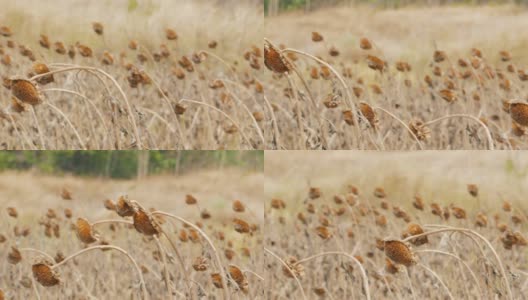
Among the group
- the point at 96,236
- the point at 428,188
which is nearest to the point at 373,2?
the point at 428,188

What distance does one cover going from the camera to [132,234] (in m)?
3.30

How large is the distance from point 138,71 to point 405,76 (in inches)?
40.1

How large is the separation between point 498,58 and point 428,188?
22.8 inches

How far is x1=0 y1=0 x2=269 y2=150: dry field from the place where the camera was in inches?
110

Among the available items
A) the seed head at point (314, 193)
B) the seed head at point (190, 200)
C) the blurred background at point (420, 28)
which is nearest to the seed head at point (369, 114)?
the blurred background at point (420, 28)

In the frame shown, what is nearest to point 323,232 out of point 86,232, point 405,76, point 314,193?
point 314,193

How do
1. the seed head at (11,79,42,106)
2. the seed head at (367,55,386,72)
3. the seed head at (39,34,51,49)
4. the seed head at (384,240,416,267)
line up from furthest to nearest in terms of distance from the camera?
1. the seed head at (39,34,51,49)
2. the seed head at (367,55,386,72)
3. the seed head at (11,79,42,106)
4. the seed head at (384,240,416,267)

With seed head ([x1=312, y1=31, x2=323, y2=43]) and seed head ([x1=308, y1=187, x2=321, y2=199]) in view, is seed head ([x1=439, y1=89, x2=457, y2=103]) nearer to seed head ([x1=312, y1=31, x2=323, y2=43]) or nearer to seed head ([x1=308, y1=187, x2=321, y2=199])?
seed head ([x1=312, y1=31, x2=323, y2=43])

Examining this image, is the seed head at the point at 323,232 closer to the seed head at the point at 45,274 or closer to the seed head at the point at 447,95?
the seed head at the point at 447,95

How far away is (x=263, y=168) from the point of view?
9.37 ft

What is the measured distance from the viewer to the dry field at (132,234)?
2.92 meters

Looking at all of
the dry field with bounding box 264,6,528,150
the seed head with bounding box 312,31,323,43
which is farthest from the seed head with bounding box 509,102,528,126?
the seed head with bounding box 312,31,323,43

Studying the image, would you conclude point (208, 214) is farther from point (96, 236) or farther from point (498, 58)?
point (498, 58)

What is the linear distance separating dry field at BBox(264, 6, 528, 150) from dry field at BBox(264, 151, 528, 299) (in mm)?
126
